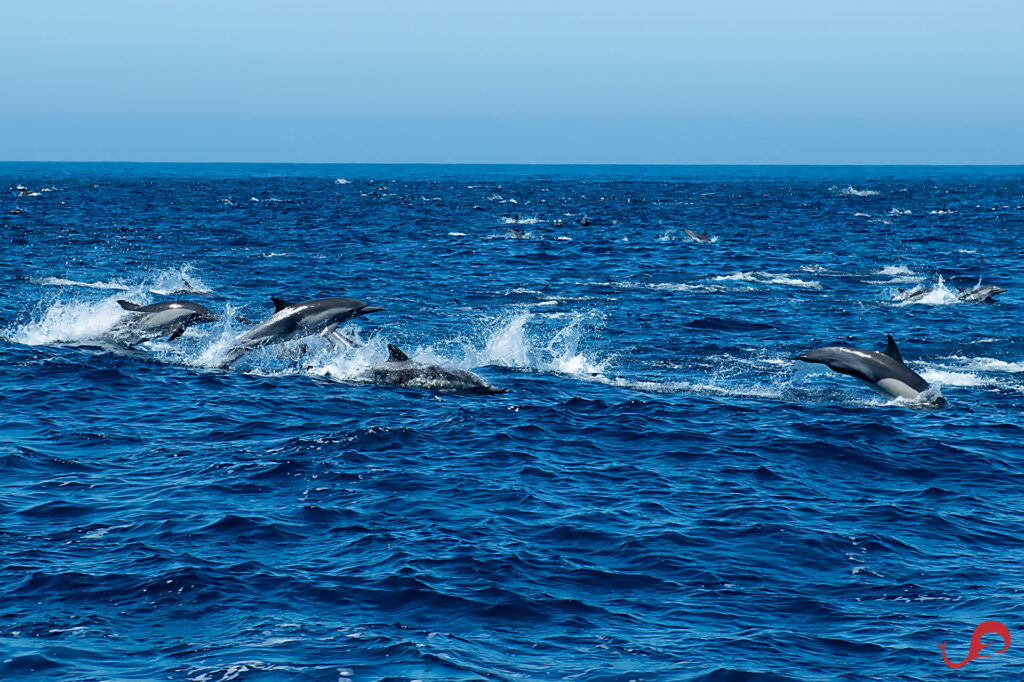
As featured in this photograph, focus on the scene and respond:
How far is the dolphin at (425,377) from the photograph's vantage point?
20.7 m

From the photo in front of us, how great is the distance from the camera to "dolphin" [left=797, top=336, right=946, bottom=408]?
18.4 m

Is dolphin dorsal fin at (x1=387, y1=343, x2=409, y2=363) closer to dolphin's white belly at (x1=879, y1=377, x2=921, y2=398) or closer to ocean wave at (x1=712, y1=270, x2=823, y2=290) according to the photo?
dolphin's white belly at (x1=879, y1=377, x2=921, y2=398)

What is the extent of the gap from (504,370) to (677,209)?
248ft

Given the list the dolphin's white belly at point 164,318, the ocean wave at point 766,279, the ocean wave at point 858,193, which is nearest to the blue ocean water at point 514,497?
the dolphin's white belly at point 164,318

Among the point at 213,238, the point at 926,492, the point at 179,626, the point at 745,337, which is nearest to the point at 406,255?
the point at 213,238

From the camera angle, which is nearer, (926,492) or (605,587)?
(605,587)

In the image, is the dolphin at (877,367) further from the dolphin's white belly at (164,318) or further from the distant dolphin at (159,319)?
the dolphin's white belly at (164,318)

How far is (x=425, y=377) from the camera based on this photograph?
21047mm

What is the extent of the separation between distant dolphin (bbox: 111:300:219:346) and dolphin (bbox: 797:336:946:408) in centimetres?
1316

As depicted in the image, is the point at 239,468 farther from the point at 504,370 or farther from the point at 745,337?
the point at 745,337

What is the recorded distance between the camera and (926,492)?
1446 centimetres

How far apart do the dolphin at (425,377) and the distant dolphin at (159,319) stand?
13.8 ft

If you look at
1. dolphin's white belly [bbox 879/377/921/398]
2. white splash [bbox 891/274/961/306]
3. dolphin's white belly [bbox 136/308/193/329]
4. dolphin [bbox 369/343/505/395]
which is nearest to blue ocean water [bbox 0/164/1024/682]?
dolphin's white belly [bbox 879/377/921/398]

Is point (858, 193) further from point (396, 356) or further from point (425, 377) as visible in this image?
point (425, 377)
